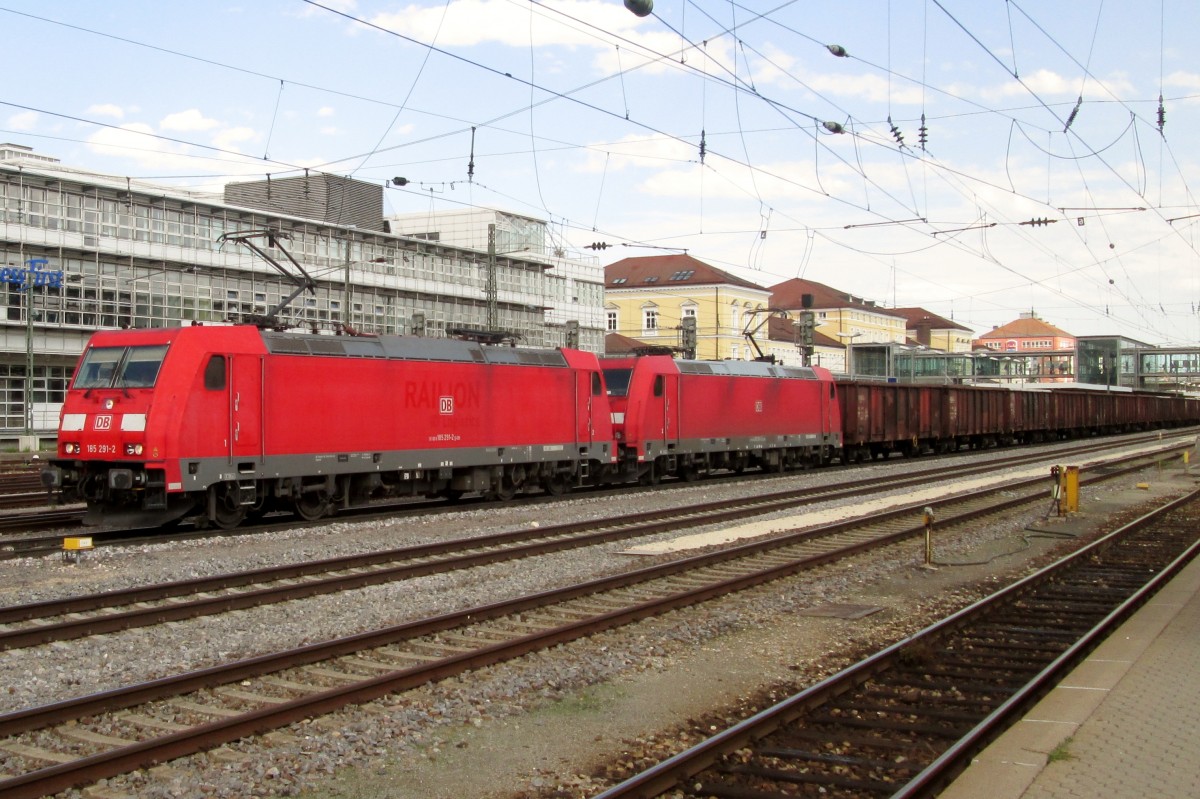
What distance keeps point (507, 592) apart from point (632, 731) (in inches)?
204

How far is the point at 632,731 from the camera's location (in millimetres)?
7633

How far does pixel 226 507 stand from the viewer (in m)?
17.8

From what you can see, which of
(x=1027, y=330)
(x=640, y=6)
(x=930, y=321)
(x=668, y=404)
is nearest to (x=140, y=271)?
(x=668, y=404)

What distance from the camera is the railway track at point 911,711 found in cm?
647

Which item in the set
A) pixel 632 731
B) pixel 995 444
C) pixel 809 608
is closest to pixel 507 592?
pixel 809 608

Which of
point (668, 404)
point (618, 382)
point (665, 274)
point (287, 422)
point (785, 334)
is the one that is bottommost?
point (287, 422)

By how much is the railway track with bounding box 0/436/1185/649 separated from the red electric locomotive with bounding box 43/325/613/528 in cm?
415

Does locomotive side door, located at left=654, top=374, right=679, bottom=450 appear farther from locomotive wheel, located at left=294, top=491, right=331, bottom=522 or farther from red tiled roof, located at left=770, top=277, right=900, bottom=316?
red tiled roof, located at left=770, top=277, right=900, bottom=316

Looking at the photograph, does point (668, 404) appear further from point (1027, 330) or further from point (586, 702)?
point (1027, 330)

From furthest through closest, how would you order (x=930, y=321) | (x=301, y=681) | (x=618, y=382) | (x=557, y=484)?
1. (x=930, y=321)
2. (x=618, y=382)
3. (x=557, y=484)
4. (x=301, y=681)

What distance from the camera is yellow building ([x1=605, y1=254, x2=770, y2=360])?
89.0m

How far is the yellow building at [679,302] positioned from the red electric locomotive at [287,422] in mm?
62367

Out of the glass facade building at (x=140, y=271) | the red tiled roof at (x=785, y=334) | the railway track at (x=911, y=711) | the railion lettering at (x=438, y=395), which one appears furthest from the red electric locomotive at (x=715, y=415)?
the red tiled roof at (x=785, y=334)

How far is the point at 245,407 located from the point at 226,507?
173 centimetres
